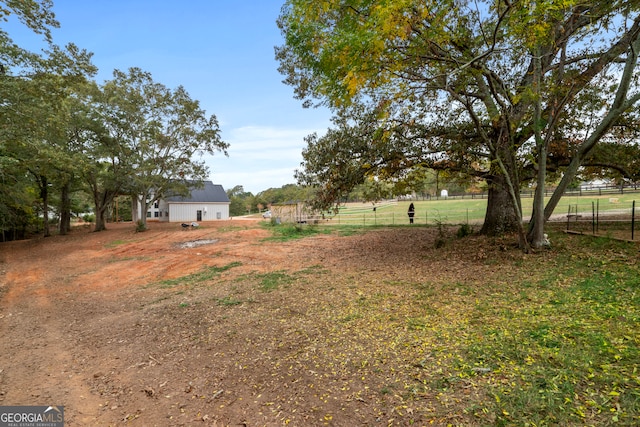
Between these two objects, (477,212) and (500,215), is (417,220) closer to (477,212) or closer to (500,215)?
(477,212)

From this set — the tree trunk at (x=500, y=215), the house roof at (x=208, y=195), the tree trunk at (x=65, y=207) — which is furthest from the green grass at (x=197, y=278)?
the house roof at (x=208, y=195)

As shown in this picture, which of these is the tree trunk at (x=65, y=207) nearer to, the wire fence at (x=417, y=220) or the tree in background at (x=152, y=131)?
the tree in background at (x=152, y=131)

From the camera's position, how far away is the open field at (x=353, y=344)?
2736 millimetres

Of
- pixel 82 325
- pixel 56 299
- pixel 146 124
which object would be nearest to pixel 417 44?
pixel 82 325

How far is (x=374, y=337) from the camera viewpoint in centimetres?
412

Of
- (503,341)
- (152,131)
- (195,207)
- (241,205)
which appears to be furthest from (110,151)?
(241,205)

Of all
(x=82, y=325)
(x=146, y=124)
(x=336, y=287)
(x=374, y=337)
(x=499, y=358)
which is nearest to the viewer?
(x=499, y=358)

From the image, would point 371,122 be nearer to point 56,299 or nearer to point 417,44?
point 417,44

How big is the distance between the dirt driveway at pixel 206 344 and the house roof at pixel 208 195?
27.6m

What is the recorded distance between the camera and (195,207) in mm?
37656

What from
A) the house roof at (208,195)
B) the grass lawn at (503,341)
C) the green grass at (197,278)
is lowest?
the green grass at (197,278)

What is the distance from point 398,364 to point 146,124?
23.7 metres

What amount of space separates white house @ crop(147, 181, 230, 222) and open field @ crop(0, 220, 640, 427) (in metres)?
29.2

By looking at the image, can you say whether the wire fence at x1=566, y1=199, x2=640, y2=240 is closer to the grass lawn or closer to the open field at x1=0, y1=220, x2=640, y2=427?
the open field at x1=0, y1=220, x2=640, y2=427
